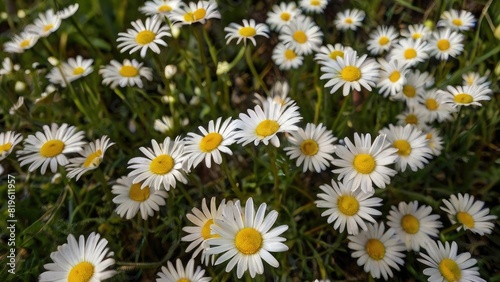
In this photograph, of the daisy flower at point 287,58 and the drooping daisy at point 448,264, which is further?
the daisy flower at point 287,58

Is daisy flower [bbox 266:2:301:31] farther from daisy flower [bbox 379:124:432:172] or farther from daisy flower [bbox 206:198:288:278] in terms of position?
daisy flower [bbox 206:198:288:278]

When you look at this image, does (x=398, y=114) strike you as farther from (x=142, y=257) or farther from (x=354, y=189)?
(x=142, y=257)

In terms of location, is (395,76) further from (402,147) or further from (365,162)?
(365,162)

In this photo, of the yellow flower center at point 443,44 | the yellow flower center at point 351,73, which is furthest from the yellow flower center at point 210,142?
the yellow flower center at point 443,44

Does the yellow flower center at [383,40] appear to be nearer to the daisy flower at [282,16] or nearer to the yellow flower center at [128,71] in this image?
the daisy flower at [282,16]

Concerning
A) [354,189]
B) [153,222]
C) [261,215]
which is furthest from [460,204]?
[153,222]

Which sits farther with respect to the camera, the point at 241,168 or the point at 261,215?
the point at 241,168
